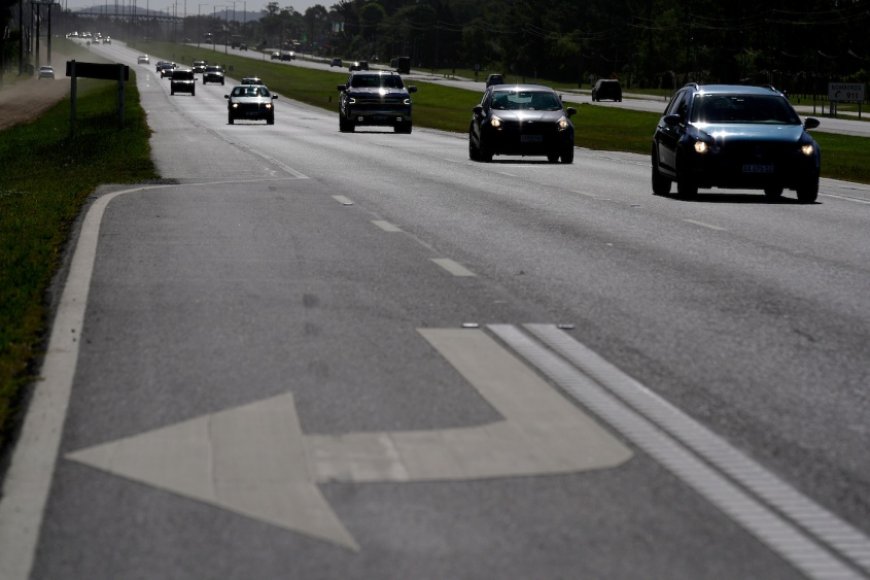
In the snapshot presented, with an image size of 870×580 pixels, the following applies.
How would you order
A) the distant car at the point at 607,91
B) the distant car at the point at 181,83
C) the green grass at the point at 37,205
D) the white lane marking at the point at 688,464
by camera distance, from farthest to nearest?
the distant car at the point at 181,83
the distant car at the point at 607,91
the green grass at the point at 37,205
the white lane marking at the point at 688,464

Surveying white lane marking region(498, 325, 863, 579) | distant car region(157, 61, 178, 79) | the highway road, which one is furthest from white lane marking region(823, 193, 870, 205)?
distant car region(157, 61, 178, 79)

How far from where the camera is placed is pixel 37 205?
19219 millimetres

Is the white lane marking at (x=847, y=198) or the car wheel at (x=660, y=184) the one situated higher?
the car wheel at (x=660, y=184)

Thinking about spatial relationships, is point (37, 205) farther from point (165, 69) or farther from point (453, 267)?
point (165, 69)

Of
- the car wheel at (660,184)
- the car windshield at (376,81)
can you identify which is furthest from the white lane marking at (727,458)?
the car windshield at (376,81)

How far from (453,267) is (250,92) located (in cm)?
5183

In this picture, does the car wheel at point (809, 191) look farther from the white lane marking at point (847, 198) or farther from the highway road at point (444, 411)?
the highway road at point (444, 411)

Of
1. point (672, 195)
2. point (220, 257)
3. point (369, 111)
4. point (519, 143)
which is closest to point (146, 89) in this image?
point (369, 111)

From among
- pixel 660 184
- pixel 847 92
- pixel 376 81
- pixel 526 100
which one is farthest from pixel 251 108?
pixel 660 184

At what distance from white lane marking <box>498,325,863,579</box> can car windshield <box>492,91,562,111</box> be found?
2574 cm

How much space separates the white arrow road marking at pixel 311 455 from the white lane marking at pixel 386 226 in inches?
362

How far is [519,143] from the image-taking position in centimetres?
3391

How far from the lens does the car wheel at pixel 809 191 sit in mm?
22797

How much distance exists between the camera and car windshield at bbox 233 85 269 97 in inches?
2502
